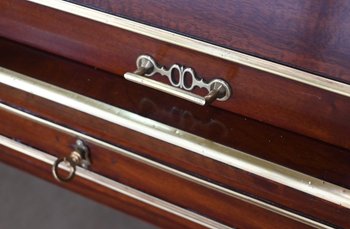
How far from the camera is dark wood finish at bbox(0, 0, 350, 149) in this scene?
21.4 inches

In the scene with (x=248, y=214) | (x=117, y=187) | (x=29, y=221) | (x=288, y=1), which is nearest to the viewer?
(x=288, y=1)

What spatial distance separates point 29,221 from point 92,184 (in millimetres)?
253

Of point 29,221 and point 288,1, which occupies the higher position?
point 288,1

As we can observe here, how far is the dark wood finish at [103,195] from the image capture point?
0.74 m

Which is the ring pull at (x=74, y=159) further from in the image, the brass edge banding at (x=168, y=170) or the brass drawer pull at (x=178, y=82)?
the brass drawer pull at (x=178, y=82)

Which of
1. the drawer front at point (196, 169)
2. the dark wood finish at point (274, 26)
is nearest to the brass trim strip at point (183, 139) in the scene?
the drawer front at point (196, 169)

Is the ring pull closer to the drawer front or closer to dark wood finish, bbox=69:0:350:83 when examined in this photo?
the drawer front

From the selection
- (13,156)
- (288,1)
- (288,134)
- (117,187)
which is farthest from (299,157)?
(13,156)

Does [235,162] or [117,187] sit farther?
[117,187]

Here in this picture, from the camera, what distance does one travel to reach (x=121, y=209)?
31.4 inches

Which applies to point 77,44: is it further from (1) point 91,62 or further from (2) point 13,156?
(2) point 13,156

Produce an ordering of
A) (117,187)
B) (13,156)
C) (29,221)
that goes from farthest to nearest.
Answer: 1. (29,221)
2. (13,156)
3. (117,187)

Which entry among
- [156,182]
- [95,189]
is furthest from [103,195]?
[156,182]

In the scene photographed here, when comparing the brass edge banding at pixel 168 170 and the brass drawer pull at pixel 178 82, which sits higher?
the brass drawer pull at pixel 178 82
